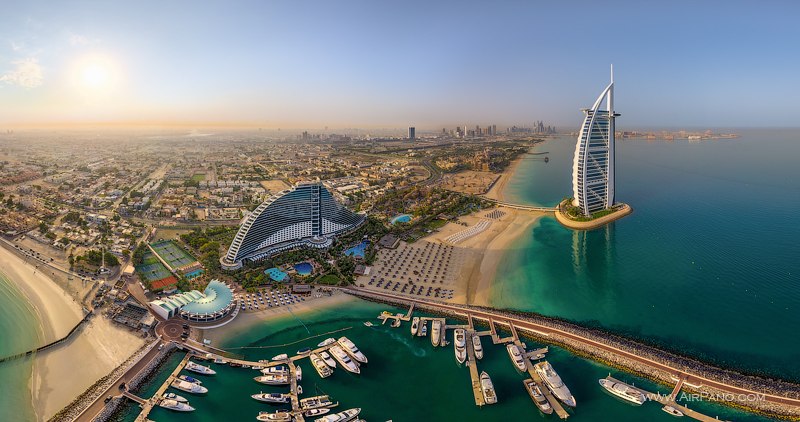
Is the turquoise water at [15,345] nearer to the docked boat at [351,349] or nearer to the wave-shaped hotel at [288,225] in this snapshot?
the wave-shaped hotel at [288,225]

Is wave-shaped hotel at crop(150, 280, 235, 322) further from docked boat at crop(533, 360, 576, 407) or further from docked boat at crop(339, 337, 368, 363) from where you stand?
docked boat at crop(533, 360, 576, 407)

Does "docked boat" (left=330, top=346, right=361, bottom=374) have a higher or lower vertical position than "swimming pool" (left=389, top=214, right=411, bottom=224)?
lower

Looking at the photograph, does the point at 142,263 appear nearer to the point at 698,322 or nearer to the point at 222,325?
the point at 222,325

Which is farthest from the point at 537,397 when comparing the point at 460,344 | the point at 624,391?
the point at 460,344

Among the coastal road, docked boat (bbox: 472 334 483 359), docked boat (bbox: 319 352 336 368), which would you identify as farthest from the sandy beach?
docked boat (bbox: 472 334 483 359)

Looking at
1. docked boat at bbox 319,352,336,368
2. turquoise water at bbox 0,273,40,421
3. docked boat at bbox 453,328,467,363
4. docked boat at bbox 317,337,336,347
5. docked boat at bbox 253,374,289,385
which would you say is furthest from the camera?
docked boat at bbox 317,337,336,347

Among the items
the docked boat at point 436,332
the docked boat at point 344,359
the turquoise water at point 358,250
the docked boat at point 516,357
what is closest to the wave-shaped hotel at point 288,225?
the turquoise water at point 358,250

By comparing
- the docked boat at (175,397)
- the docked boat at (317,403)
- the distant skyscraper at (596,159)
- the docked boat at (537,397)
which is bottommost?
the docked boat at (537,397)

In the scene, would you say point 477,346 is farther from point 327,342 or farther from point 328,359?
point 327,342
